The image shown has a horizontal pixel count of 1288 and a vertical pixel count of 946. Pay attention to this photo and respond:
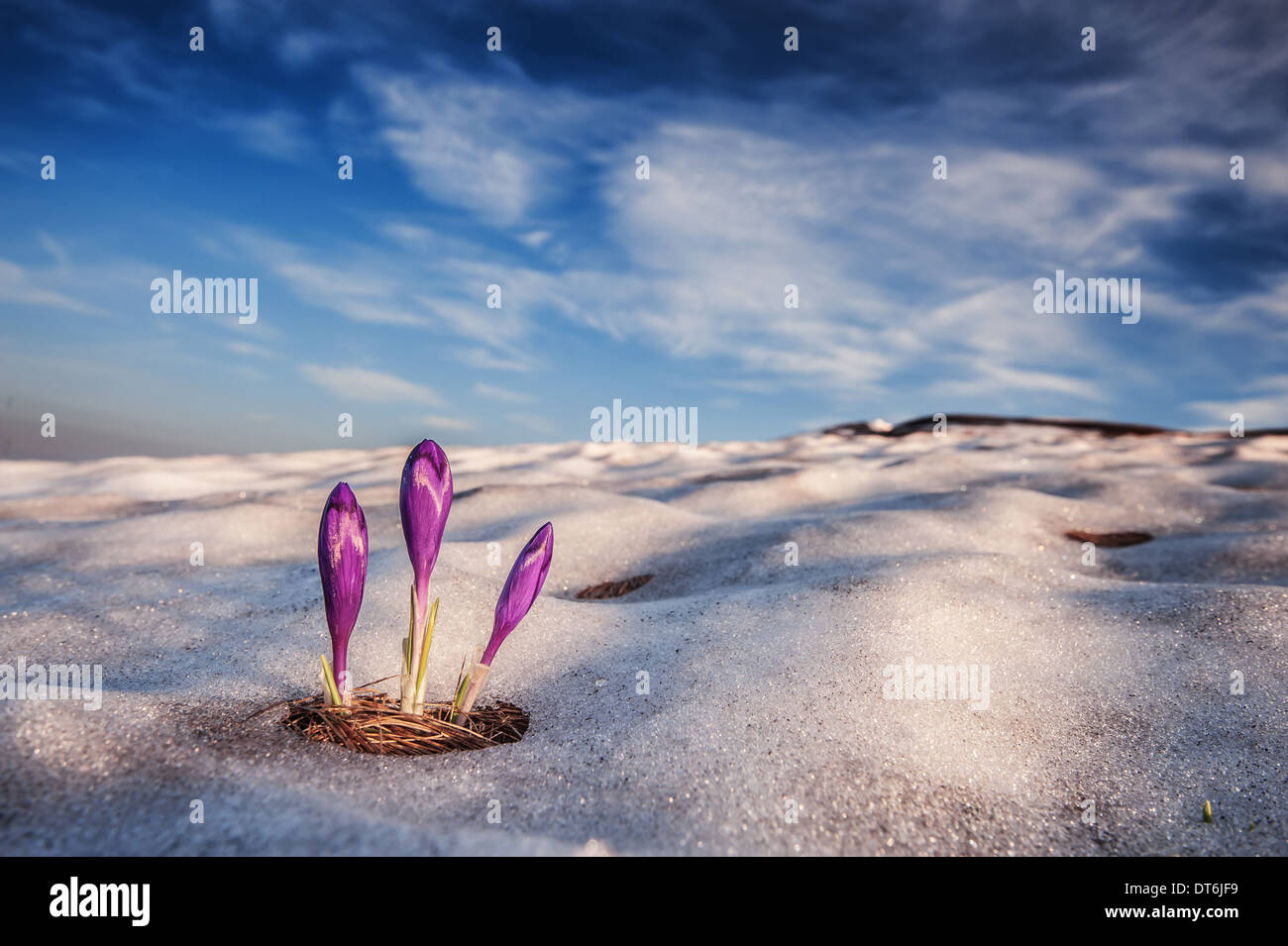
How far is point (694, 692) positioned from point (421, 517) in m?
0.85

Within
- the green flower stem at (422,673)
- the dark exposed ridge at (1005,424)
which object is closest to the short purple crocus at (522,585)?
the green flower stem at (422,673)

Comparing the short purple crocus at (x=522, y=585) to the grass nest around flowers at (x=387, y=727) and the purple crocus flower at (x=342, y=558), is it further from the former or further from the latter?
the purple crocus flower at (x=342, y=558)

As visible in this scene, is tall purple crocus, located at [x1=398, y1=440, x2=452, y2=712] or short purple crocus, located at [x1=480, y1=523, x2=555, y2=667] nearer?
tall purple crocus, located at [x1=398, y1=440, x2=452, y2=712]

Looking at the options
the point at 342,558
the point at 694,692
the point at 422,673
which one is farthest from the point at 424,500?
the point at 694,692

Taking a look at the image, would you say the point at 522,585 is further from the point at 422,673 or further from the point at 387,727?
the point at 387,727

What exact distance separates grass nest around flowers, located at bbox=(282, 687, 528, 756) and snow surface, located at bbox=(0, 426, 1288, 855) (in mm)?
43

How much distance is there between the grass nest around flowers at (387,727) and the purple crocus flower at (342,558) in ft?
0.61

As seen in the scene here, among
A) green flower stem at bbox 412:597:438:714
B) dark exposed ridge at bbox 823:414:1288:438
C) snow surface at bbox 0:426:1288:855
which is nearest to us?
snow surface at bbox 0:426:1288:855

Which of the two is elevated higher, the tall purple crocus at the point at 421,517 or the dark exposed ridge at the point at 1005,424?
the dark exposed ridge at the point at 1005,424

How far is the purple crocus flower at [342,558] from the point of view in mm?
1546

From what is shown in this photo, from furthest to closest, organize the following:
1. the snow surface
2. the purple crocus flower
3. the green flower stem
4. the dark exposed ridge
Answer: the dark exposed ridge < the green flower stem < the purple crocus flower < the snow surface

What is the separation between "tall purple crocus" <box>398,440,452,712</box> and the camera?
1564 mm

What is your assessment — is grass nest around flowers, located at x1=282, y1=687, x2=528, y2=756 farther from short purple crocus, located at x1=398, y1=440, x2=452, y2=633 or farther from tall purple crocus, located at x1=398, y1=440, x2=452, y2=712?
short purple crocus, located at x1=398, y1=440, x2=452, y2=633

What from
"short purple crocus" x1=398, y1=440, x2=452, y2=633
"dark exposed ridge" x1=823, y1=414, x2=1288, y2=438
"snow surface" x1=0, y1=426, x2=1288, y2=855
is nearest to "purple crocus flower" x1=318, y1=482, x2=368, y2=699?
"short purple crocus" x1=398, y1=440, x2=452, y2=633
